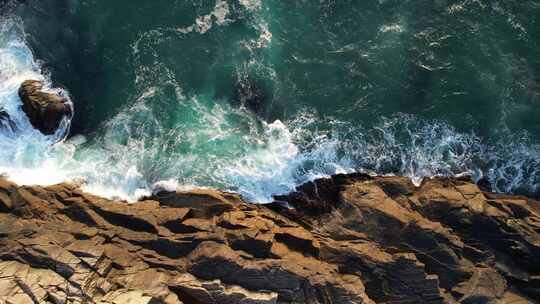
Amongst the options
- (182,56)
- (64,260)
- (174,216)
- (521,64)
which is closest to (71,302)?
(64,260)

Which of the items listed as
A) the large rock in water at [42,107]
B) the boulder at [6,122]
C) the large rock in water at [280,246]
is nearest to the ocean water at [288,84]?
the boulder at [6,122]

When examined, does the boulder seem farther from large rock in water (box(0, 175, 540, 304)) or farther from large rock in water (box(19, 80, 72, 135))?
large rock in water (box(0, 175, 540, 304))

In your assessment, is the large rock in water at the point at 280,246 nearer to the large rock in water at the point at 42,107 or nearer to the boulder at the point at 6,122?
the boulder at the point at 6,122

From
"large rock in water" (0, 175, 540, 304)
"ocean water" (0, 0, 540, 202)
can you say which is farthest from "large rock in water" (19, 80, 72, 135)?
"large rock in water" (0, 175, 540, 304)

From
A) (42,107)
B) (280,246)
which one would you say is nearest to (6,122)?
(42,107)

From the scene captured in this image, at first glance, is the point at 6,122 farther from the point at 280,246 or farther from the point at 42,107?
the point at 280,246

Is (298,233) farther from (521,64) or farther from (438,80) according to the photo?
(521,64)
